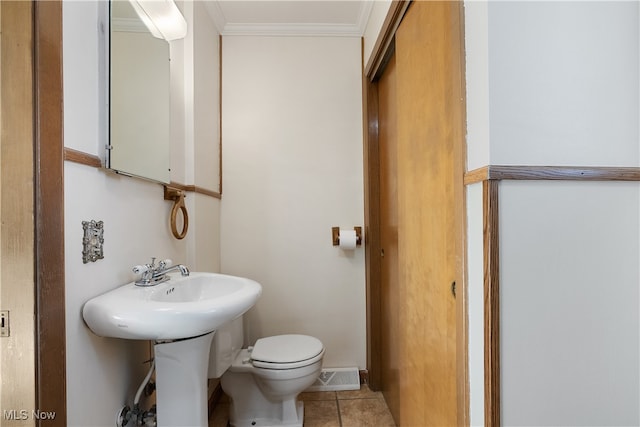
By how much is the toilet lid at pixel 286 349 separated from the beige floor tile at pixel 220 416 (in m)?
0.45

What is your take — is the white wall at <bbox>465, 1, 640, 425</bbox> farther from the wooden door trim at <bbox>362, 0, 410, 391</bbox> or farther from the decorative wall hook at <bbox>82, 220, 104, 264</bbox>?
the wooden door trim at <bbox>362, 0, 410, 391</bbox>

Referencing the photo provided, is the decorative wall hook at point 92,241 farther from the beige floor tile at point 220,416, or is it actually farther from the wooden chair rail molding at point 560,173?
the beige floor tile at point 220,416

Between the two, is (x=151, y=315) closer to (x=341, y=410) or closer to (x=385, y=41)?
(x=341, y=410)

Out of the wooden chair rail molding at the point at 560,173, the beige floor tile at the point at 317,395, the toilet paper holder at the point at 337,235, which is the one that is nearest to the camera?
the wooden chair rail molding at the point at 560,173

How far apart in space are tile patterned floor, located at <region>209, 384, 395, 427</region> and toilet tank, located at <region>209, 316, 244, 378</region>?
41 centimetres

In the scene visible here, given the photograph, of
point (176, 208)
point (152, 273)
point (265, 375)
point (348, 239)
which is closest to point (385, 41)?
point (348, 239)

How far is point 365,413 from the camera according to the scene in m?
1.70

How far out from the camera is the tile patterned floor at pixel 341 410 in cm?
162

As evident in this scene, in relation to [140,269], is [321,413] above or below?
below

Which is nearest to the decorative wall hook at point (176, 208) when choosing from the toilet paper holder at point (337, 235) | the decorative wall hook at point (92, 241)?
the decorative wall hook at point (92, 241)

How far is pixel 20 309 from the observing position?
0.71m

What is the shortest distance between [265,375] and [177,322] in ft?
2.63

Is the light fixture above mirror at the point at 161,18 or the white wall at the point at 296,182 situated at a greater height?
the light fixture above mirror at the point at 161,18

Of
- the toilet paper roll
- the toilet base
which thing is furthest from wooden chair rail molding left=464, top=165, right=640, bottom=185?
the toilet base
